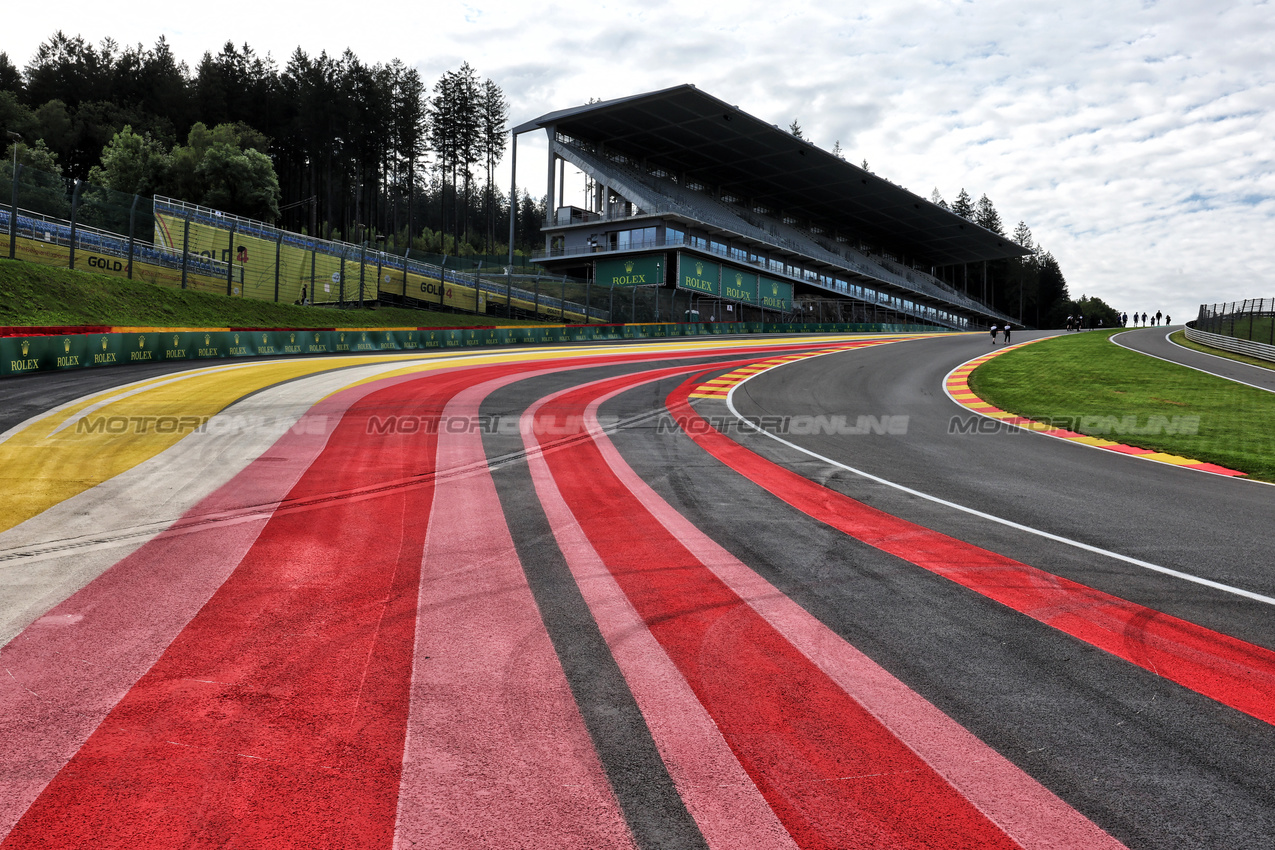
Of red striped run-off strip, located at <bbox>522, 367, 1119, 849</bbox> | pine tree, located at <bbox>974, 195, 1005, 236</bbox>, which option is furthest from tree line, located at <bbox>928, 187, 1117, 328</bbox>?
red striped run-off strip, located at <bbox>522, 367, 1119, 849</bbox>

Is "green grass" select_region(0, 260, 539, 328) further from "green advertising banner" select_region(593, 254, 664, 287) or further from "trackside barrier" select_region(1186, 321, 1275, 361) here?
"trackside barrier" select_region(1186, 321, 1275, 361)

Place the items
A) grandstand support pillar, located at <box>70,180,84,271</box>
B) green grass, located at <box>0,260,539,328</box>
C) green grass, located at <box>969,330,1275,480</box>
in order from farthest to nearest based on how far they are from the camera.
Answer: grandstand support pillar, located at <box>70,180,84,271</box>, green grass, located at <box>0,260,539,328</box>, green grass, located at <box>969,330,1275,480</box>

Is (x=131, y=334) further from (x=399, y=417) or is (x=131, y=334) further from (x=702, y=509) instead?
(x=702, y=509)

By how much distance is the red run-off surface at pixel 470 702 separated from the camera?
8.53ft

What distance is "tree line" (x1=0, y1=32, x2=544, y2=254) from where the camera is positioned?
55.0 meters

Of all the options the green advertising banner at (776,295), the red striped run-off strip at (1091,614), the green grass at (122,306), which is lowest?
the red striped run-off strip at (1091,614)

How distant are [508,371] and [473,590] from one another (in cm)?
1590

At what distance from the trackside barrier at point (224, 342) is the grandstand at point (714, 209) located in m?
23.3

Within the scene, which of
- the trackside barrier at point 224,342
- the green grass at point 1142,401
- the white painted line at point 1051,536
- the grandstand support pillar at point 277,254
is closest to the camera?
the white painted line at point 1051,536

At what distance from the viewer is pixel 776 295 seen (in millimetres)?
69875

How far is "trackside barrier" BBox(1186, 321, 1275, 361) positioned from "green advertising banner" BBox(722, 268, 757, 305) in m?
34.6

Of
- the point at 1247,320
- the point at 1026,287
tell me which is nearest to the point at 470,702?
the point at 1247,320

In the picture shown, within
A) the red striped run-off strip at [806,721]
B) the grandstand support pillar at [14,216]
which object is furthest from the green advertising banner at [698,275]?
the red striped run-off strip at [806,721]

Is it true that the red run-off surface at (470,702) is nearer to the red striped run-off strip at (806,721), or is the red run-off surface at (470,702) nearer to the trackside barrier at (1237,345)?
the red striped run-off strip at (806,721)
